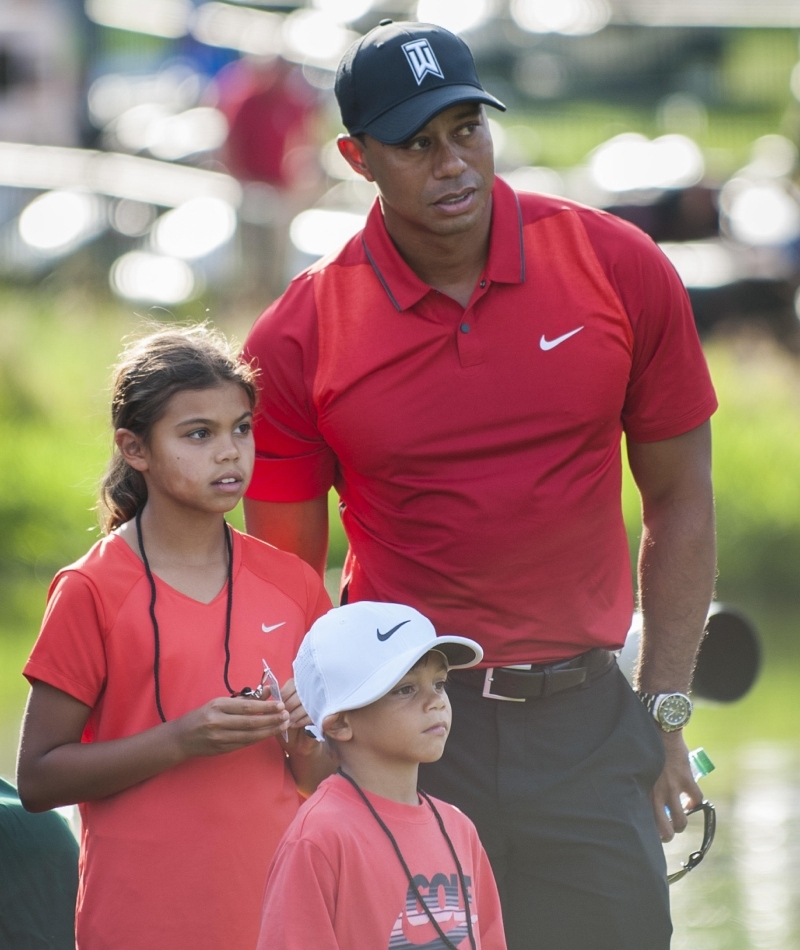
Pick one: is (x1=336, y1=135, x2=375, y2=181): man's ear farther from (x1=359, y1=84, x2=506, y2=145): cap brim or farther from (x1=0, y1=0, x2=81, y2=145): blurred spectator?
(x1=0, y1=0, x2=81, y2=145): blurred spectator

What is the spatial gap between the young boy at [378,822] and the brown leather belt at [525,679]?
0.40 meters

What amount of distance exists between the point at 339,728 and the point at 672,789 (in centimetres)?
102

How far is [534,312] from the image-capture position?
11.5ft

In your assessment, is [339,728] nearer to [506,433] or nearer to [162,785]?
[162,785]

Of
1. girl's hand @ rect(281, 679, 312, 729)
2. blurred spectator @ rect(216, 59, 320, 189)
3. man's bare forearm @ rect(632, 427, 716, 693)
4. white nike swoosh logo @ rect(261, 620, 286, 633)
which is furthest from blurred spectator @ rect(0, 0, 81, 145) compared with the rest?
girl's hand @ rect(281, 679, 312, 729)

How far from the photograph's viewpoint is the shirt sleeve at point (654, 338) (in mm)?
3518

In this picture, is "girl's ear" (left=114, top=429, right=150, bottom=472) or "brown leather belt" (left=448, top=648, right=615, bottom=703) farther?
"brown leather belt" (left=448, top=648, right=615, bottom=703)

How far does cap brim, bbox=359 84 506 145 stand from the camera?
11.3ft

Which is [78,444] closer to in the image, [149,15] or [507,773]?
[507,773]

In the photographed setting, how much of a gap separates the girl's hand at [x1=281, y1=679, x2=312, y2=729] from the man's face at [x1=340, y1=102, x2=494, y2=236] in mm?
1011

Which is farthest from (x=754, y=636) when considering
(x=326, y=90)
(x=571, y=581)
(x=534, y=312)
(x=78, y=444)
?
(x=326, y=90)

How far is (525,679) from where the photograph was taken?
138 inches

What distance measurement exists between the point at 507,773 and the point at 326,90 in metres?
16.6

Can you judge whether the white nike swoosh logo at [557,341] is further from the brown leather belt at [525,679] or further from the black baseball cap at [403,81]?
the brown leather belt at [525,679]
